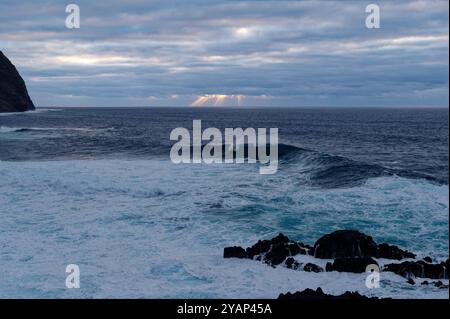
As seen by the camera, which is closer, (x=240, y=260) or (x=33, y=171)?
(x=240, y=260)

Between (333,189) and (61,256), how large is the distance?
1638 cm

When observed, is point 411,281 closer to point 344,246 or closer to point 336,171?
point 344,246

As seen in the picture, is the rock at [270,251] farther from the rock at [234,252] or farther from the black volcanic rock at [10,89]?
the black volcanic rock at [10,89]

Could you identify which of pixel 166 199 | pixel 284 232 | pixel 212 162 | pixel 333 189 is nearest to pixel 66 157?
pixel 212 162

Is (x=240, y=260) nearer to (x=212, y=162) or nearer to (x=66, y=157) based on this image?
(x=212, y=162)

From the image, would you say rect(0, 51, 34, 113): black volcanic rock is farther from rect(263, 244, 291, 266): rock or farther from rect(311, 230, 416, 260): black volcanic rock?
rect(311, 230, 416, 260): black volcanic rock

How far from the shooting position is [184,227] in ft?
67.0

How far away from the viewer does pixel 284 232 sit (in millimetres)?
19734

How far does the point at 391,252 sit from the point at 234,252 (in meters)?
5.57

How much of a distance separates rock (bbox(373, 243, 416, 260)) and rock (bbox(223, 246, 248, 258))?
4.80 m

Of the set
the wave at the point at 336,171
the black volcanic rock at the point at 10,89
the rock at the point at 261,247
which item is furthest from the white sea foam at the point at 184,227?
the black volcanic rock at the point at 10,89

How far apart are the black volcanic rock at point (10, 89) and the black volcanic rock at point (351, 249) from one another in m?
136

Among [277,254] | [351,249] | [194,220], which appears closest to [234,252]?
[277,254]

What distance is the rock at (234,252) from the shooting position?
16.7 metres
